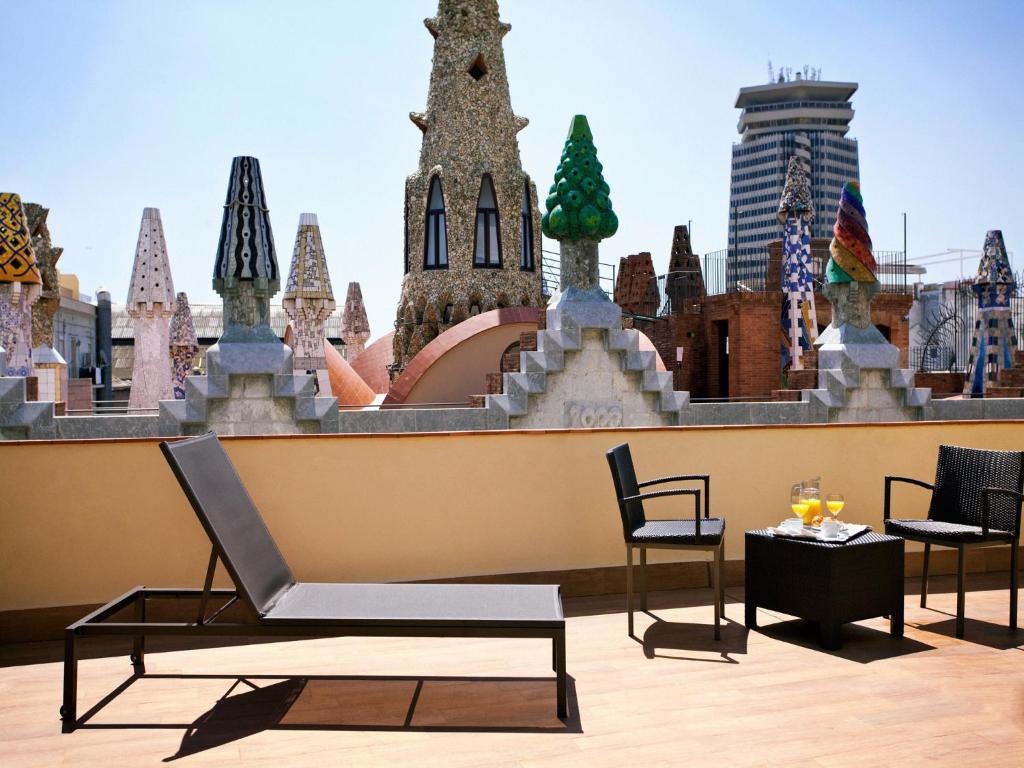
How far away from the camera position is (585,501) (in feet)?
21.8

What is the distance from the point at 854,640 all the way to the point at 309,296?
55.5ft

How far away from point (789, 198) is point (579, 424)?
15279 mm

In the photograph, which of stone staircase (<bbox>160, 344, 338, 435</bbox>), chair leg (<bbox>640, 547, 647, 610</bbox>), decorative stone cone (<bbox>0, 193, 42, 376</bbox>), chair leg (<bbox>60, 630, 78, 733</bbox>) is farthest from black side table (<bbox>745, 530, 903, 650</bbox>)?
decorative stone cone (<bbox>0, 193, 42, 376</bbox>)

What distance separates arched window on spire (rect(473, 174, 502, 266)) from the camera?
2314 cm

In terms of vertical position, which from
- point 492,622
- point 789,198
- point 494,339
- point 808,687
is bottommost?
point 808,687

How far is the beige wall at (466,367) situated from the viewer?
16.4 m

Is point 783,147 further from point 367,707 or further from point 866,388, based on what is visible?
point 367,707

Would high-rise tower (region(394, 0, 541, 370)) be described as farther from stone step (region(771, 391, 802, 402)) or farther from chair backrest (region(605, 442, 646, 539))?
chair backrest (region(605, 442, 646, 539))

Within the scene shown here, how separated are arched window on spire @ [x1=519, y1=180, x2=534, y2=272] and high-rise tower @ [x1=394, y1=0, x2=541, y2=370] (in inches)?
2.2

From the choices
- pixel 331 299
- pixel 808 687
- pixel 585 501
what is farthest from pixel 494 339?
pixel 808 687

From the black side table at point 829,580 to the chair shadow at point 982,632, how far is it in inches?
12.6

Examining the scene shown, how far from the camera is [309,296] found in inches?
814

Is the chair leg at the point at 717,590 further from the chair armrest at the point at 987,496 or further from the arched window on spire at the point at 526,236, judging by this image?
the arched window on spire at the point at 526,236

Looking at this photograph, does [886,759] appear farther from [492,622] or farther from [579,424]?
[579,424]
